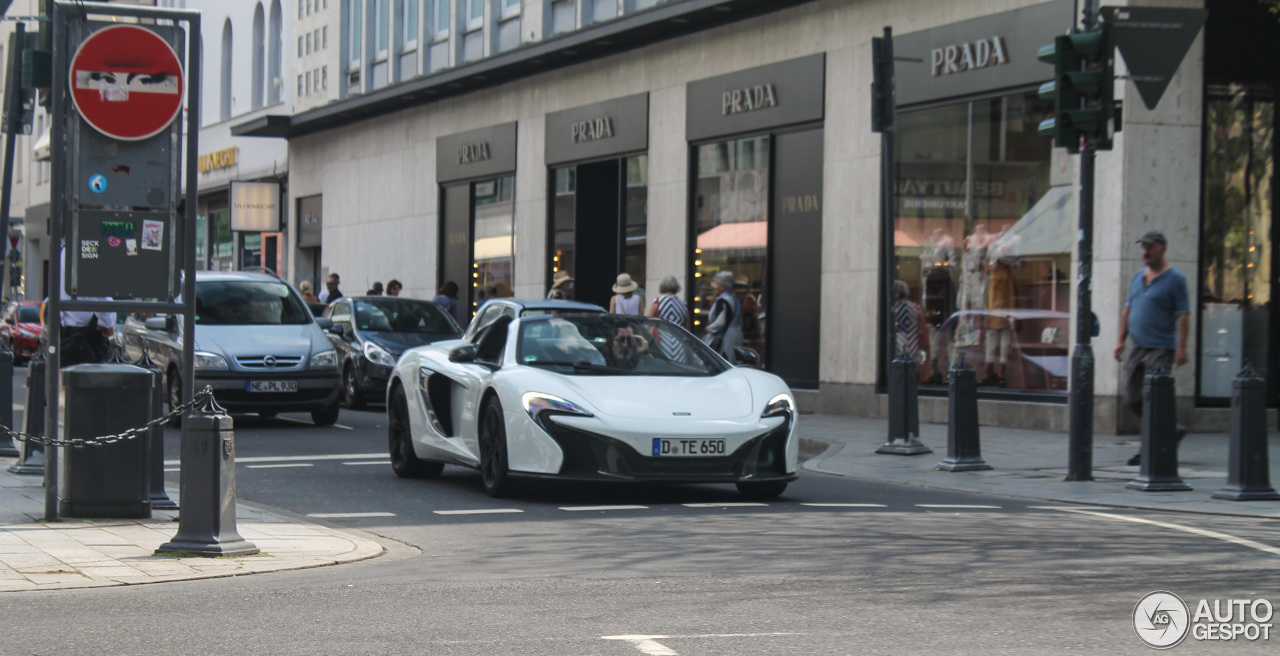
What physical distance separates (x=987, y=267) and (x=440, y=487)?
8.58 metres

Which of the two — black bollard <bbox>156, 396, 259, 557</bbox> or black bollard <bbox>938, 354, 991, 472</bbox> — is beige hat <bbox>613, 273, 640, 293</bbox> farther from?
black bollard <bbox>156, 396, 259, 557</bbox>

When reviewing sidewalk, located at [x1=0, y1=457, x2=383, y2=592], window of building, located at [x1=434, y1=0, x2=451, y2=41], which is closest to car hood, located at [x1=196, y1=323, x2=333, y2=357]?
sidewalk, located at [x1=0, y1=457, x2=383, y2=592]

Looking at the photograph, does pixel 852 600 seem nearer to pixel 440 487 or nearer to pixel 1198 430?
pixel 440 487

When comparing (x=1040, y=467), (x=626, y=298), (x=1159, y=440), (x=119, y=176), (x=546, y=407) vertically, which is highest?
(x=119, y=176)

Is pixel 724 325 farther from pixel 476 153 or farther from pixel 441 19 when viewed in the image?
pixel 441 19

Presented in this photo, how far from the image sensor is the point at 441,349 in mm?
11969

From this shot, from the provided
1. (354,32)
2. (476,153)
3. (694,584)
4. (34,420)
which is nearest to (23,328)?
(354,32)

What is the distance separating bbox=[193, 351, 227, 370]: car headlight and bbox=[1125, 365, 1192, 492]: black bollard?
31.6ft

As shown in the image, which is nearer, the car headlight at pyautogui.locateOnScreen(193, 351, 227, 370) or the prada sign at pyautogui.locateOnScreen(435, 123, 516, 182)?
the car headlight at pyautogui.locateOnScreen(193, 351, 227, 370)

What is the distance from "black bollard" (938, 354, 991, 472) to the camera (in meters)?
12.7

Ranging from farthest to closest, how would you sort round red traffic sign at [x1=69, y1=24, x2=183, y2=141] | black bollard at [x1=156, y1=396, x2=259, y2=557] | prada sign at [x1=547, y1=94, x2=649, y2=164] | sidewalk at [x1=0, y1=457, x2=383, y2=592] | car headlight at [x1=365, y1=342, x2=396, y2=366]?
prada sign at [x1=547, y1=94, x2=649, y2=164]
car headlight at [x1=365, y1=342, x2=396, y2=366]
round red traffic sign at [x1=69, y1=24, x2=183, y2=141]
black bollard at [x1=156, y1=396, x2=259, y2=557]
sidewalk at [x1=0, y1=457, x2=383, y2=592]

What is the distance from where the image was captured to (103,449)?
9.02 m

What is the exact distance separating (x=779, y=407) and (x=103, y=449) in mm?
4301

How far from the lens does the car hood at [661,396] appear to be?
999cm
